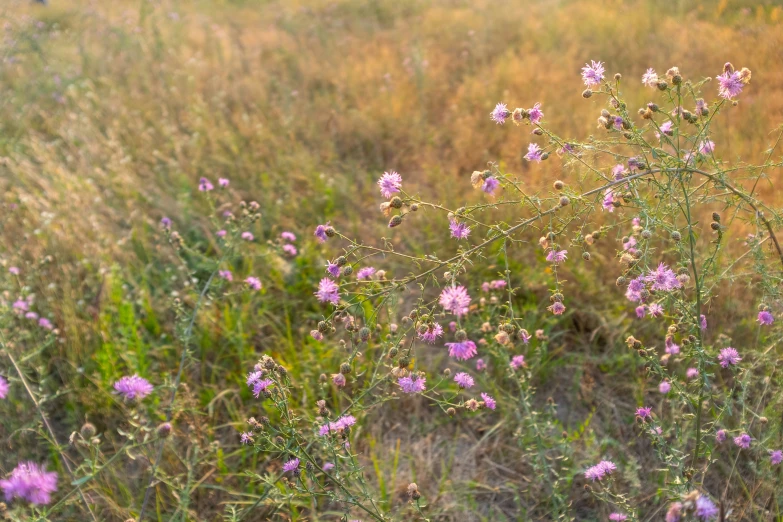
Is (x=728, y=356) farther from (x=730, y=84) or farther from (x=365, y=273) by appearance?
(x=365, y=273)

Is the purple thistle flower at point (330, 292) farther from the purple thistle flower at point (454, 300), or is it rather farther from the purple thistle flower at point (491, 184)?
the purple thistle flower at point (491, 184)

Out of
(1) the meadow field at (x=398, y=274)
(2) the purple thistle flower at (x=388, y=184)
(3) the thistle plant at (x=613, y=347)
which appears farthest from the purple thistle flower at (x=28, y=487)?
(2) the purple thistle flower at (x=388, y=184)

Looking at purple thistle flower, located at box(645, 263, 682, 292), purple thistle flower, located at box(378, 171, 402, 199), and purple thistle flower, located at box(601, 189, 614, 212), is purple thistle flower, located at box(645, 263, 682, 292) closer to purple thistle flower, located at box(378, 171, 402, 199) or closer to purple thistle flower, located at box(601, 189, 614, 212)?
purple thistle flower, located at box(601, 189, 614, 212)

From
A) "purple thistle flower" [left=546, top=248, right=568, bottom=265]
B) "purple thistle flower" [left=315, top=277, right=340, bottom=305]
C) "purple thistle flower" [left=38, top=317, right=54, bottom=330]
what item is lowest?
"purple thistle flower" [left=38, top=317, right=54, bottom=330]

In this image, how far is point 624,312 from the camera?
2523mm

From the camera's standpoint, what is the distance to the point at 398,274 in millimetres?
2941

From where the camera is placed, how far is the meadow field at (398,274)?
1588 mm

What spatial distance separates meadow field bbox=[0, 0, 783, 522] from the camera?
5.21 ft

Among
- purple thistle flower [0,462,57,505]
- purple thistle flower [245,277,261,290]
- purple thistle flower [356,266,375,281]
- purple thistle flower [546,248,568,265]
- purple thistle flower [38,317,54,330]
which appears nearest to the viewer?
purple thistle flower [0,462,57,505]

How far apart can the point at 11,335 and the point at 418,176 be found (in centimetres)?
230

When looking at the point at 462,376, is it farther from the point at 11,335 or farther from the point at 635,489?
the point at 11,335

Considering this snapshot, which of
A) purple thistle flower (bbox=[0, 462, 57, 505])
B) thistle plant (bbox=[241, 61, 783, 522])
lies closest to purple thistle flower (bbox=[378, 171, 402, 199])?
thistle plant (bbox=[241, 61, 783, 522])

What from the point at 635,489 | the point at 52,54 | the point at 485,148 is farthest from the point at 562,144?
the point at 52,54

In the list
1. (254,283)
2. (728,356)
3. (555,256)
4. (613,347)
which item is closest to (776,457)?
(728,356)
